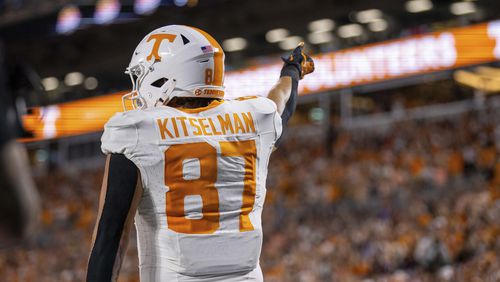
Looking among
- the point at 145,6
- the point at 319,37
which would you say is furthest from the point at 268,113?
the point at 145,6

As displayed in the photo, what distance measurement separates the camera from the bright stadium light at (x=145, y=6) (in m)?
18.7

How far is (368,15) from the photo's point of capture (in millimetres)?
17281

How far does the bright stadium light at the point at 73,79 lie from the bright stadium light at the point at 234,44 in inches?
205

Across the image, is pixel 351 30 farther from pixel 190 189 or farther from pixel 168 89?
pixel 190 189

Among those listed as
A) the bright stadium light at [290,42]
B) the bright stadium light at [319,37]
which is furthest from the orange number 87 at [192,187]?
the bright stadium light at [290,42]

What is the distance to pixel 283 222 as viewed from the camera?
536 inches

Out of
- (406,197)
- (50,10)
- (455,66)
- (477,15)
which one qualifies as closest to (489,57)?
(455,66)

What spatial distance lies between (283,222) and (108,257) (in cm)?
1123

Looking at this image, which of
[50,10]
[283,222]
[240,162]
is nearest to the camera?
[240,162]

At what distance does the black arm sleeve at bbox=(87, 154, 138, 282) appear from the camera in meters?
2.46

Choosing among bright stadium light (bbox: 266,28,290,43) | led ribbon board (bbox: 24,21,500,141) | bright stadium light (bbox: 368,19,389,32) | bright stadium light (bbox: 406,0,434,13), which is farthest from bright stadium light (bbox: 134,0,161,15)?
bright stadium light (bbox: 406,0,434,13)

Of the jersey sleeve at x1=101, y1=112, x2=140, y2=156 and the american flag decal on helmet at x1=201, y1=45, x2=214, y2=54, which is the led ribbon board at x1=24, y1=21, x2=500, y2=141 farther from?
the jersey sleeve at x1=101, y1=112, x2=140, y2=156

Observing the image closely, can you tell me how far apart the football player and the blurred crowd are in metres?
6.12

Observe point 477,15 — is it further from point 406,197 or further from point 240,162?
point 240,162
